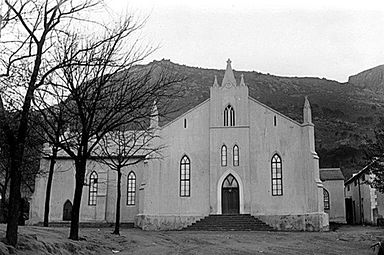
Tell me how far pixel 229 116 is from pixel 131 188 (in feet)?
40.2

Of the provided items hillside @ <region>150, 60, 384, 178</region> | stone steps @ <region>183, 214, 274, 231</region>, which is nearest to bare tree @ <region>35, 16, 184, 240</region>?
stone steps @ <region>183, 214, 274, 231</region>

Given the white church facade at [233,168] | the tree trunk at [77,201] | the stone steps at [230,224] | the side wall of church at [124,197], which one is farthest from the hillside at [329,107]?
the tree trunk at [77,201]

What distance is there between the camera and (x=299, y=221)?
1673 inches

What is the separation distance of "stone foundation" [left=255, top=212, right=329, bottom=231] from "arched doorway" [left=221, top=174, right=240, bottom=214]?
2.21 metres

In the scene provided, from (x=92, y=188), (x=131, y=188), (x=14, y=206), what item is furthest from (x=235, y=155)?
(x=14, y=206)

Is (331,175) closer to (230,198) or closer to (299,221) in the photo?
(299,221)

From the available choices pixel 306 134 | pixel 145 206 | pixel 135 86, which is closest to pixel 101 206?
pixel 145 206

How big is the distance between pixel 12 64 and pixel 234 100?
3040 centimetres

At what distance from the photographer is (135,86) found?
2212 centimetres

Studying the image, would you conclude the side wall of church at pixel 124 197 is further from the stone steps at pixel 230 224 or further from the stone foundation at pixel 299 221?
the stone foundation at pixel 299 221

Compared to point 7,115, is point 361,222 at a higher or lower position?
lower

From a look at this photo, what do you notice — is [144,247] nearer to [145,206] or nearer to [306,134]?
[145,206]

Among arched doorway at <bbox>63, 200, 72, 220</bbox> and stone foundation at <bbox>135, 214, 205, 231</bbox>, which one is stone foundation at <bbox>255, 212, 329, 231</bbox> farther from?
arched doorway at <bbox>63, 200, 72, 220</bbox>

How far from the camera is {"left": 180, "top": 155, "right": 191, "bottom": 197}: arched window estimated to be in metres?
45.2
